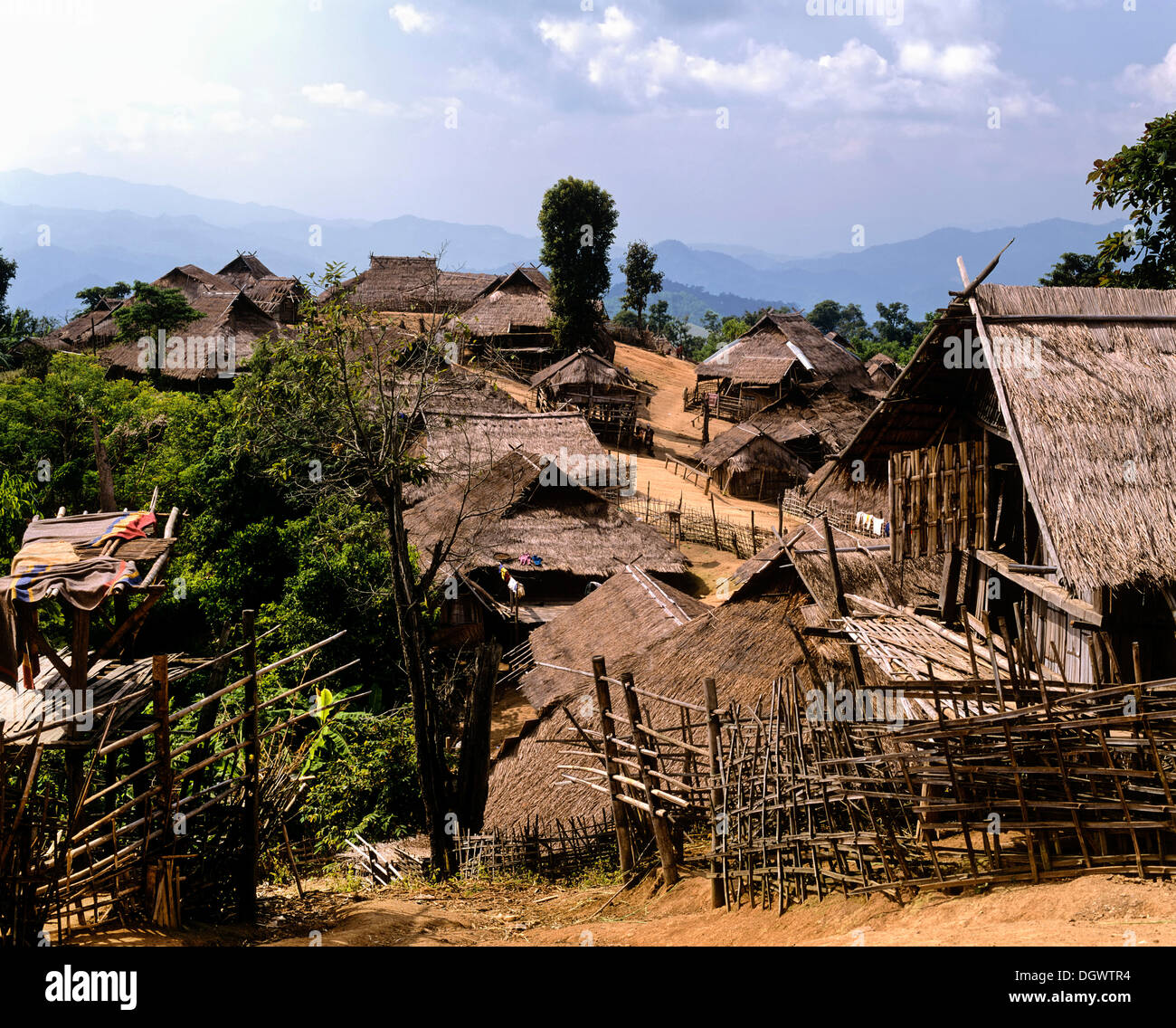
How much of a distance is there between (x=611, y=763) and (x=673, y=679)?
3.05 metres

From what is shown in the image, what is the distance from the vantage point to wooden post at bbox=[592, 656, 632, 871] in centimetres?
764

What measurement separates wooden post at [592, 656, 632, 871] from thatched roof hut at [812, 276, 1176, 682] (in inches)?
138

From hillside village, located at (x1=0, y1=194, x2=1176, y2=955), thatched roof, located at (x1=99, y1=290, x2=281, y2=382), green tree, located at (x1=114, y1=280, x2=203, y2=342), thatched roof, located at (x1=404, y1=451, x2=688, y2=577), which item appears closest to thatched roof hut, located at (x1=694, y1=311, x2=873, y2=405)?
thatched roof, located at (x1=99, y1=290, x2=281, y2=382)

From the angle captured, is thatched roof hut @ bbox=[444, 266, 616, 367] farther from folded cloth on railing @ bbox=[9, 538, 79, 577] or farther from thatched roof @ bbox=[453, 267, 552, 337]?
folded cloth on railing @ bbox=[9, 538, 79, 577]

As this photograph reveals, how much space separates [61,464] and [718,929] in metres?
22.9

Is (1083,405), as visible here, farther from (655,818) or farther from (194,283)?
(194,283)

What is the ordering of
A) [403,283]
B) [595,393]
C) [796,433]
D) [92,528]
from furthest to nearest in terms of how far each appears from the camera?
[403,283] < [595,393] < [796,433] < [92,528]

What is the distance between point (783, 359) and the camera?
129ft

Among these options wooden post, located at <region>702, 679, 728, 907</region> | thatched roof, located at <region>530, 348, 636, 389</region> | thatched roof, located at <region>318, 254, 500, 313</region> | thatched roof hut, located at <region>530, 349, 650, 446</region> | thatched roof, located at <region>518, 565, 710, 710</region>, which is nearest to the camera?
wooden post, located at <region>702, 679, 728, 907</region>

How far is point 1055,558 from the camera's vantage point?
6613 mm

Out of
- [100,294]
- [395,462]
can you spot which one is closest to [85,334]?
[100,294]
